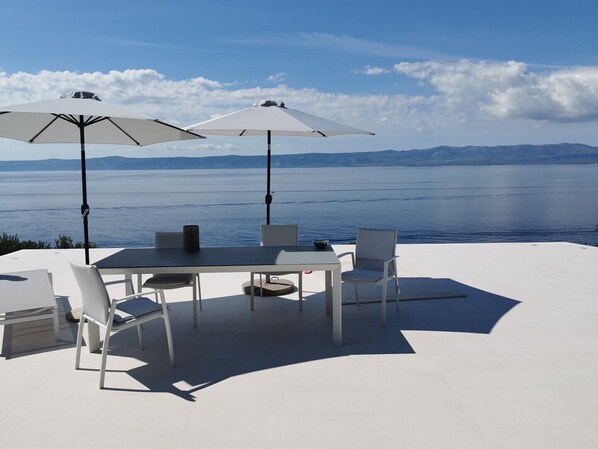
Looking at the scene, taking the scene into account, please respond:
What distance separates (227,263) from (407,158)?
141219 millimetres

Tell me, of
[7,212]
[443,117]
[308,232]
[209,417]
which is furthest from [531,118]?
[7,212]

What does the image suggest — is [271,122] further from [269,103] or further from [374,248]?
[374,248]

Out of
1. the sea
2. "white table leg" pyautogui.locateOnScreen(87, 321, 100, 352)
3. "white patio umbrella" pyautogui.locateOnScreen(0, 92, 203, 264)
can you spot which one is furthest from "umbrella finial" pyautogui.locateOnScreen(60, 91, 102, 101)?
the sea

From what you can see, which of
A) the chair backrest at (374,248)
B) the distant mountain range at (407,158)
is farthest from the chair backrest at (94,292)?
the distant mountain range at (407,158)

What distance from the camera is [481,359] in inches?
154

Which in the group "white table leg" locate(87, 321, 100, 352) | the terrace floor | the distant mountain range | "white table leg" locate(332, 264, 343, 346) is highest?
the distant mountain range

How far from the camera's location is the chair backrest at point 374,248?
5422mm

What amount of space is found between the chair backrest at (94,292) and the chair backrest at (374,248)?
2.83m

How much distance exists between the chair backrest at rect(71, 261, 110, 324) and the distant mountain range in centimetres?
11706

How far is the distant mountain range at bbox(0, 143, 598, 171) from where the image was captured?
12719 cm

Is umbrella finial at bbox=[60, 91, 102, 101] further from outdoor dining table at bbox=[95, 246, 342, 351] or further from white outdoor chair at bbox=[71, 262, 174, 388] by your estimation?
white outdoor chair at bbox=[71, 262, 174, 388]

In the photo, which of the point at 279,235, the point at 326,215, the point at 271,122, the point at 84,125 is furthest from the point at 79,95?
the point at 326,215

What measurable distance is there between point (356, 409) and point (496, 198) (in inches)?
2071

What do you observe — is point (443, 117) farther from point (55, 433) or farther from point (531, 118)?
point (55, 433)
